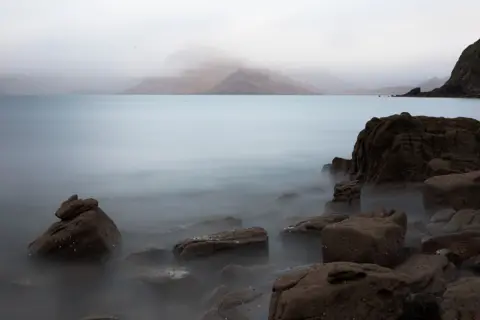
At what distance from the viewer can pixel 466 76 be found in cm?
16425

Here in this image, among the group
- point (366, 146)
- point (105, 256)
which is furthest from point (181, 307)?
point (366, 146)

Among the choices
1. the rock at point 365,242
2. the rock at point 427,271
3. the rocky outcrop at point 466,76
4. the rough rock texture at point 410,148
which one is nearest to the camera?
the rock at point 427,271

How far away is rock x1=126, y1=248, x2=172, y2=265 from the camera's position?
10.3m

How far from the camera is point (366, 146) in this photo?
1820cm

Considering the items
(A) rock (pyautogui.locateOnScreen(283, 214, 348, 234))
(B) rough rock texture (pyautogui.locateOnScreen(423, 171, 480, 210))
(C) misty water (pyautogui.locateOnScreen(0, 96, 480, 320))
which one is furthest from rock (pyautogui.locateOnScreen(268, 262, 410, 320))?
(B) rough rock texture (pyautogui.locateOnScreen(423, 171, 480, 210))

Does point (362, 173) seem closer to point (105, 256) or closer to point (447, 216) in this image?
point (447, 216)

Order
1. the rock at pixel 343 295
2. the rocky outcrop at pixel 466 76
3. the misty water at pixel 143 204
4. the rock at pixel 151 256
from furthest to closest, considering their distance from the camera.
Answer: the rocky outcrop at pixel 466 76 < the rock at pixel 151 256 < the misty water at pixel 143 204 < the rock at pixel 343 295

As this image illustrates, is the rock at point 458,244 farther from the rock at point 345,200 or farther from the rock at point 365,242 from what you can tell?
the rock at point 345,200

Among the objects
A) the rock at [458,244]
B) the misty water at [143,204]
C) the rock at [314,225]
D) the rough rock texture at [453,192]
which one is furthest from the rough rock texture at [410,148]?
the rock at [458,244]

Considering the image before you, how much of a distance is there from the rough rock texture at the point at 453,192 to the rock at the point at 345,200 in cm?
223

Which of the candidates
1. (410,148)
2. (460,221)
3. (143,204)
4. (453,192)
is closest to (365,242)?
(460,221)

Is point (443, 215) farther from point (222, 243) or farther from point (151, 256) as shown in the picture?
point (151, 256)

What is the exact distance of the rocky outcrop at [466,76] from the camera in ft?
508

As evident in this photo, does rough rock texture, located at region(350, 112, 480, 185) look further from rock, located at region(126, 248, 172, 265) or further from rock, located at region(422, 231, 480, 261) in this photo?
rock, located at region(126, 248, 172, 265)
